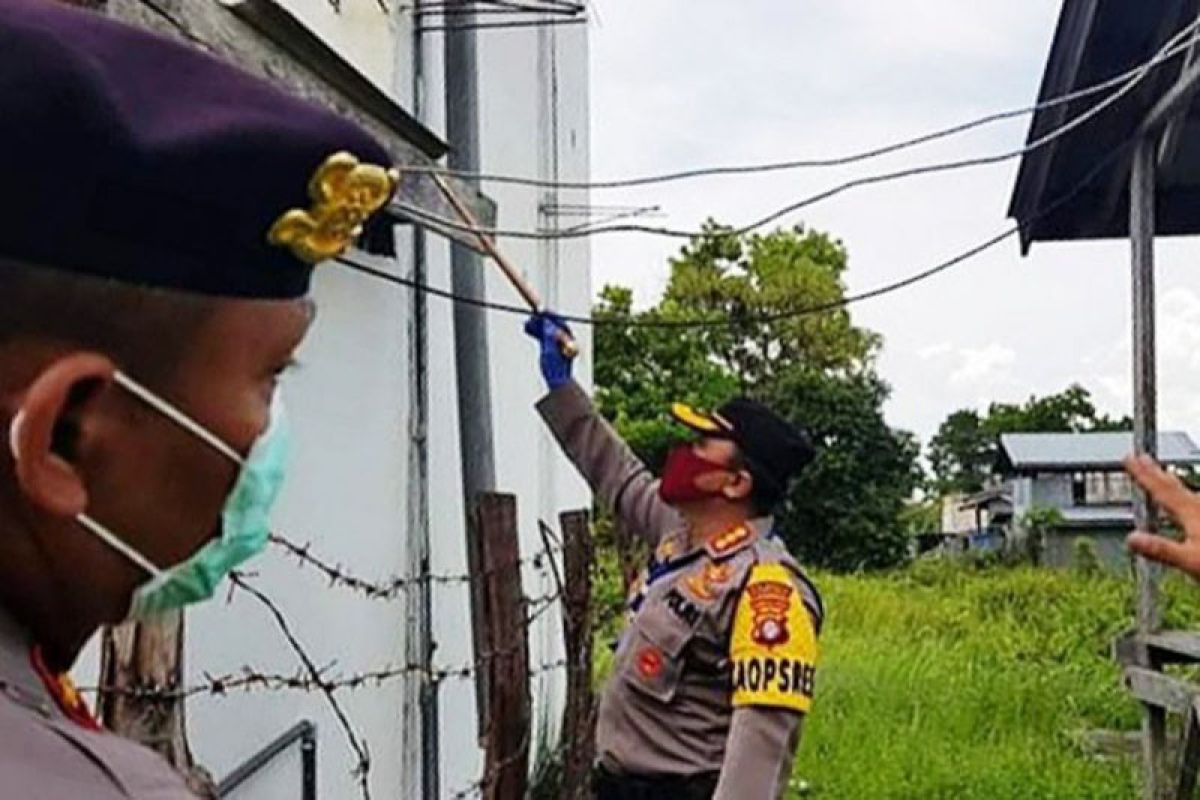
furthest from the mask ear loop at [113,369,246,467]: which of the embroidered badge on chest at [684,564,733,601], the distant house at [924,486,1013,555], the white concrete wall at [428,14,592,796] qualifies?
the distant house at [924,486,1013,555]

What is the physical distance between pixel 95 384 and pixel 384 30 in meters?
3.59

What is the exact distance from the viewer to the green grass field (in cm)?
697

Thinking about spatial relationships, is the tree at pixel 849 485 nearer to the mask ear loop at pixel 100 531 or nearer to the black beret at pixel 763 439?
the black beret at pixel 763 439

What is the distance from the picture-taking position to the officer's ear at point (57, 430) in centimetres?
77

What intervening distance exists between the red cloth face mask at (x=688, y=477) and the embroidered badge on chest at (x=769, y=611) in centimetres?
30

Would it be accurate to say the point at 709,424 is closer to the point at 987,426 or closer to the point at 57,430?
the point at 57,430

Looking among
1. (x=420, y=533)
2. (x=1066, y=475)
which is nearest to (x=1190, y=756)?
(x=420, y=533)

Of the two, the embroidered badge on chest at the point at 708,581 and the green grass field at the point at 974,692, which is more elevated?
the embroidered badge on chest at the point at 708,581

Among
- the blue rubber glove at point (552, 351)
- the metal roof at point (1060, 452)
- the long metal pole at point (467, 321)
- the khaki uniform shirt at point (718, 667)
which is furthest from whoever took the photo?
the metal roof at point (1060, 452)

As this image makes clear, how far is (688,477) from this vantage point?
3.37 meters

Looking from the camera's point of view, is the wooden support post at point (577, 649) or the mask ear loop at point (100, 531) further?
the wooden support post at point (577, 649)

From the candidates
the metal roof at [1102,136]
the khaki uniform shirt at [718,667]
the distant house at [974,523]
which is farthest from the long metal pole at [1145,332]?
the distant house at [974,523]

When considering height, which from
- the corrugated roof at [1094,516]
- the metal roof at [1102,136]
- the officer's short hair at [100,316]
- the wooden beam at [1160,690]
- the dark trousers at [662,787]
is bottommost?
the corrugated roof at [1094,516]

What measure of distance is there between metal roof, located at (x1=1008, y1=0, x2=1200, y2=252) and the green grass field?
2.27m
